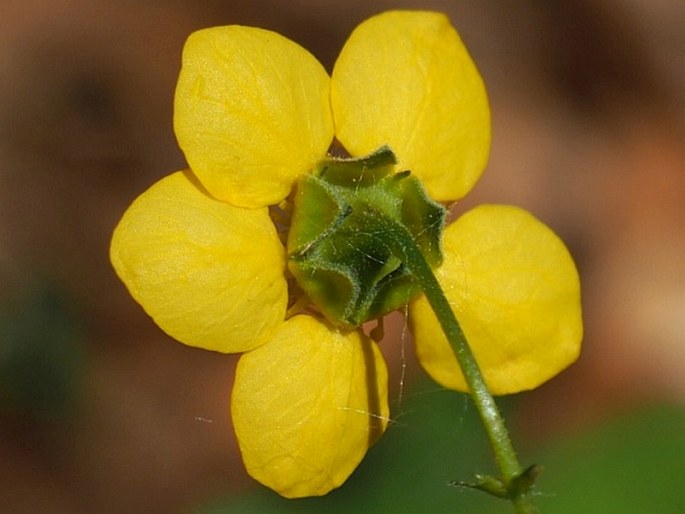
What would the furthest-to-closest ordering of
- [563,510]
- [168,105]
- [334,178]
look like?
[168,105], [563,510], [334,178]

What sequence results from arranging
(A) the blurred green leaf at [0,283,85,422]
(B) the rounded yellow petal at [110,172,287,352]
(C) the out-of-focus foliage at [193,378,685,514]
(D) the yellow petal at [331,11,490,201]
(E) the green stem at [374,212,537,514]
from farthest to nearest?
(A) the blurred green leaf at [0,283,85,422], (C) the out-of-focus foliage at [193,378,685,514], (D) the yellow petal at [331,11,490,201], (B) the rounded yellow petal at [110,172,287,352], (E) the green stem at [374,212,537,514]

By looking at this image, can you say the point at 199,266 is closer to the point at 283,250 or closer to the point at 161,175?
the point at 283,250

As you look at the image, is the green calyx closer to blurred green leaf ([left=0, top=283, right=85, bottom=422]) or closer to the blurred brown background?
the blurred brown background

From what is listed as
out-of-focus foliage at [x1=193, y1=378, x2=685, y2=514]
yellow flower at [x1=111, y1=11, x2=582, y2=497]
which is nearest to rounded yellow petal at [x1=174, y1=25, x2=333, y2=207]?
yellow flower at [x1=111, y1=11, x2=582, y2=497]

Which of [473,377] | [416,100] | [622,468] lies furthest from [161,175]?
[473,377]

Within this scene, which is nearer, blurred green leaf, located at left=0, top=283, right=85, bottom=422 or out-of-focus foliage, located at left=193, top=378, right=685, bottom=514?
out-of-focus foliage, located at left=193, top=378, right=685, bottom=514

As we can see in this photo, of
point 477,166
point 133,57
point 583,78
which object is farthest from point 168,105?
point 477,166

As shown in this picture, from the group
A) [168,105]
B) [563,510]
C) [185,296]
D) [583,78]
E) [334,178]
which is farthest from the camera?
[583,78]

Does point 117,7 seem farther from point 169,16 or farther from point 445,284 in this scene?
point 445,284
